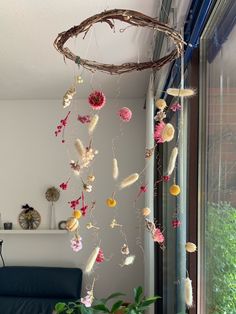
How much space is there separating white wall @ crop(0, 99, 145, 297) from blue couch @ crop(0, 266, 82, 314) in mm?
266

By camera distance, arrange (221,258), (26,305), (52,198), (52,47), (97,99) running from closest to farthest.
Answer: (97,99) → (221,258) → (52,47) → (26,305) → (52,198)

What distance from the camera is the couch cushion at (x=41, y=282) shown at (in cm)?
347

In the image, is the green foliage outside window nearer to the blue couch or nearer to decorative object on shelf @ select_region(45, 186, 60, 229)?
the blue couch

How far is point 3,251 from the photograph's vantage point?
12.9ft

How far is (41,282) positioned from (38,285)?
0.14 feet

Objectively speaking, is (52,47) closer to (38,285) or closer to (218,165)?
(218,165)

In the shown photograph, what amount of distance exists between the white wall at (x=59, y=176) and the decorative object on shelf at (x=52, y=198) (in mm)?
51

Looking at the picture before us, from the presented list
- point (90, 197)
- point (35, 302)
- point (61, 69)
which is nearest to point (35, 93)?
point (61, 69)

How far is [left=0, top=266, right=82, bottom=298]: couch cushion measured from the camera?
11.4 ft

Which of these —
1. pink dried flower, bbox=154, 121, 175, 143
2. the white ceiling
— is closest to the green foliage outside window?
pink dried flower, bbox=154, 121, 175, 143

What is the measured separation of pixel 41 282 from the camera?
11.5 feet

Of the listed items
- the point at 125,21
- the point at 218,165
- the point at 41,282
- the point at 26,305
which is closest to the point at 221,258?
the point at 218,165

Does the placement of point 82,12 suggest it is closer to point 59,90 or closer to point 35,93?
point 59,90

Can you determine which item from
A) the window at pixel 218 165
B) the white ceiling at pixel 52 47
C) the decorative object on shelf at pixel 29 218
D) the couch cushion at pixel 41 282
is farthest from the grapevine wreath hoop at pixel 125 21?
the decorative object on shelf at pixel 29 218
